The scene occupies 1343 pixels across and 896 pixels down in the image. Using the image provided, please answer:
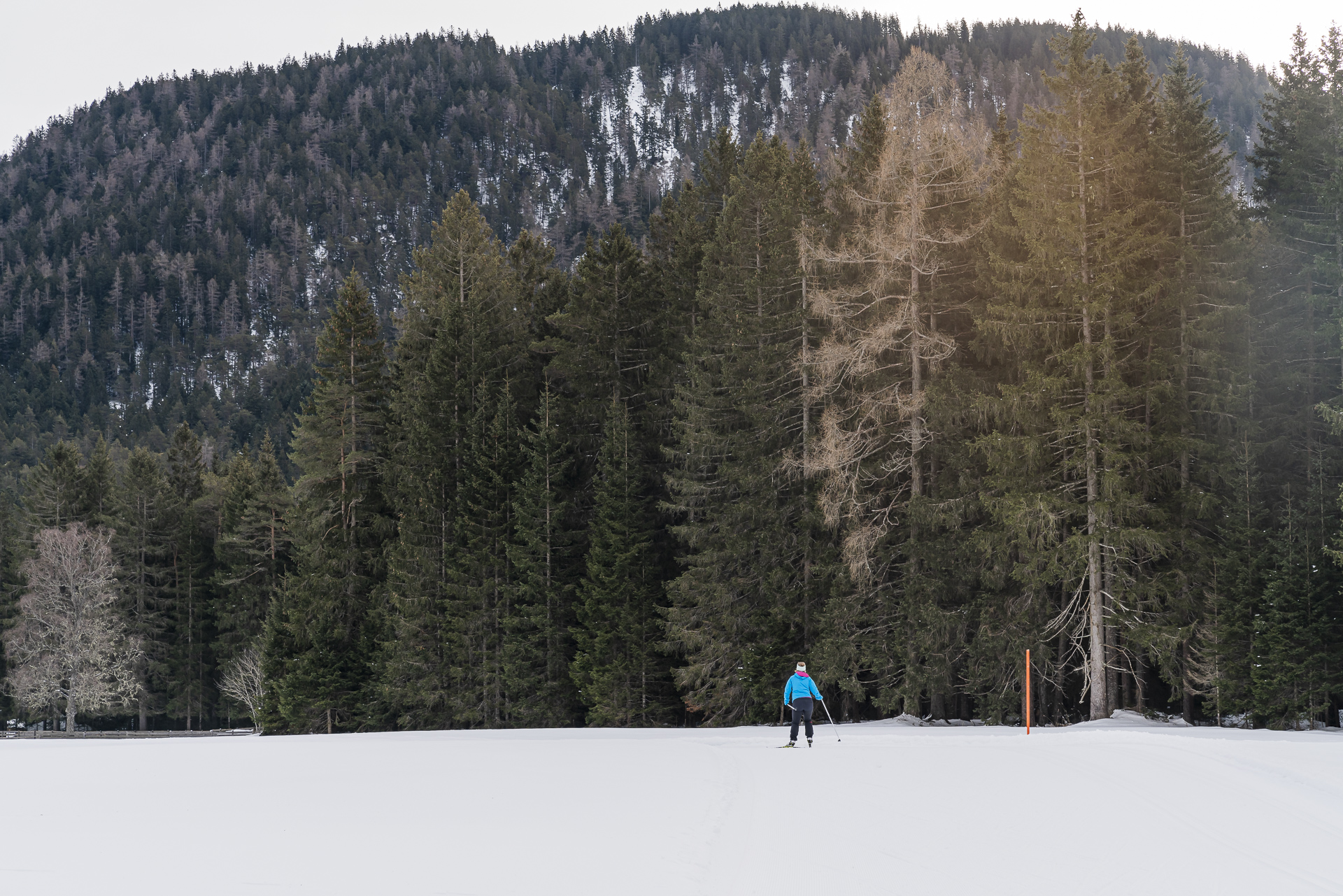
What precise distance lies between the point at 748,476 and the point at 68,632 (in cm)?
4554

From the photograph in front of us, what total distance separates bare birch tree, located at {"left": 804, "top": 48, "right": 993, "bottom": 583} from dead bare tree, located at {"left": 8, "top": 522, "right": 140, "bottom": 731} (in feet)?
159

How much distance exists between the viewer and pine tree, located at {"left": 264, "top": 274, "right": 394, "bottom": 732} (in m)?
44.2

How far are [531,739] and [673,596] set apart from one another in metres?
10.8

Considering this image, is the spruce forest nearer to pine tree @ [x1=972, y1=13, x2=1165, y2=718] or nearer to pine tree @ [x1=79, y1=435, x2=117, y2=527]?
pine tree @ [x1=972, y1=13, x2=1165, y2=718]

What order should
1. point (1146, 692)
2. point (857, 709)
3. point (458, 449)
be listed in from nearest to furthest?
point (1146, 692)
point (857, 709)
point (458, 449)

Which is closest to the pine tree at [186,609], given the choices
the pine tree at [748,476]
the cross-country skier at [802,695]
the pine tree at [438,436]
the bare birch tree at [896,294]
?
the pine tree at [438,436]

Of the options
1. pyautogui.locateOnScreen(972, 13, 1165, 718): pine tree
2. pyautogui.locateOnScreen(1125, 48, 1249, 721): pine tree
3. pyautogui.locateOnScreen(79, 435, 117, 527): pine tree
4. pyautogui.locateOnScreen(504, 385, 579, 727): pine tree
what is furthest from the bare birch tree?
pyautogui.locateOnScreen(79, 435, 117, 527): pine tree

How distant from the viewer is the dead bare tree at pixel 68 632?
197 feet

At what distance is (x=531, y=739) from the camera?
82.5 feet

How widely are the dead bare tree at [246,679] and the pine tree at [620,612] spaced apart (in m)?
26.9

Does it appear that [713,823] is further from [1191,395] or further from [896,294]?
[896,294]

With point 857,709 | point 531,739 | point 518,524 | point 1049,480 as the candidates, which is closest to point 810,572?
point 857,709

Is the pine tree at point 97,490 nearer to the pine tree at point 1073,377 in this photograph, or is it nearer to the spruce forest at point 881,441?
the spruce forest at point 881,441

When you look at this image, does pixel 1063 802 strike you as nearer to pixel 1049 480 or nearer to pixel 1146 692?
pixel 1049 480
